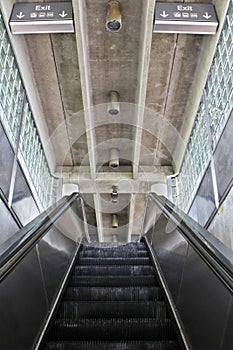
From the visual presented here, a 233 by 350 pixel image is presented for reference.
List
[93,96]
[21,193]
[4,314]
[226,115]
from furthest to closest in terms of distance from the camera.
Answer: [93,96]
[21,193]
[226,115]
[4,314]

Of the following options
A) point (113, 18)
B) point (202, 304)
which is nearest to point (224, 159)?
point (113, 18)

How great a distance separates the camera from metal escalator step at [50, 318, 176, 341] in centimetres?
259

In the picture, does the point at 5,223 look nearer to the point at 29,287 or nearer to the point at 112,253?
the point at 112,253

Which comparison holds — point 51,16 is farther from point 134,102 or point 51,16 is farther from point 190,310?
point 190,310

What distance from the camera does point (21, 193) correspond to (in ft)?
23.1

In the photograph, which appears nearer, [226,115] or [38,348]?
[38,348]

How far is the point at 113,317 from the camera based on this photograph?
2904 millimetres

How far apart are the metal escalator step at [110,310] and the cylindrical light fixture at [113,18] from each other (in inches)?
165

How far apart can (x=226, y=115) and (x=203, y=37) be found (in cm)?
169

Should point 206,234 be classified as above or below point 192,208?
below

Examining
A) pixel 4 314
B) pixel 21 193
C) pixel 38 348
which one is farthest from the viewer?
pixel 21 193

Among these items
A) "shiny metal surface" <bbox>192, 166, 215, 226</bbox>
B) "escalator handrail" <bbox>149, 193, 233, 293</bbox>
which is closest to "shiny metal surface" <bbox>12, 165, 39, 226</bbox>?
"shiny metal surface" <bbox>192, 166, 215, 226</bbox>

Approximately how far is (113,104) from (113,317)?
550 cm

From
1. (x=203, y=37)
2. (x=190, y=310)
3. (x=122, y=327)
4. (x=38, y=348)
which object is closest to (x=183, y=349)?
(x=190, y=310)
